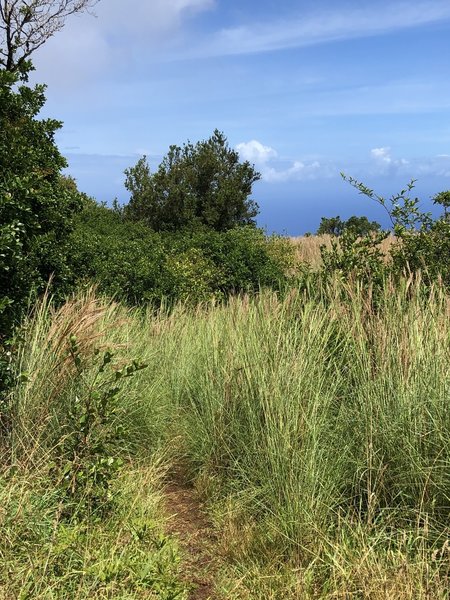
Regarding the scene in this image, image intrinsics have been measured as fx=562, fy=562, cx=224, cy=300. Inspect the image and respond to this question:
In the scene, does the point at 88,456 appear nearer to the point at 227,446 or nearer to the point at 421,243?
the point at 227,446

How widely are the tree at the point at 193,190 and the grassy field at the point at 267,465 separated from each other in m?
15.5

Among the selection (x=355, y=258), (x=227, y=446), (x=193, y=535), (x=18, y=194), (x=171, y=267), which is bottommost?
(x=193, y=535)

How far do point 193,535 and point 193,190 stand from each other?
57.6 feet

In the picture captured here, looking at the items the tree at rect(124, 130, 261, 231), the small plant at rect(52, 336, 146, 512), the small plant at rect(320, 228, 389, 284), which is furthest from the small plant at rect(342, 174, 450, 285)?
the tree at rect(124, 130, 261, 231)

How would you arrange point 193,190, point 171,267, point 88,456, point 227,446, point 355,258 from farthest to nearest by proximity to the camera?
point 193,190
point 171,267
point 355,258
point 227,446
point 88,456

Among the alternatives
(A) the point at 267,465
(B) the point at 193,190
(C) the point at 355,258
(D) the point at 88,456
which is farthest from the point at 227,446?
(B) the point at 193,190

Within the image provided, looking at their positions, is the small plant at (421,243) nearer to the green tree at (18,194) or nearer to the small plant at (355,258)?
the small plant at (355,258)

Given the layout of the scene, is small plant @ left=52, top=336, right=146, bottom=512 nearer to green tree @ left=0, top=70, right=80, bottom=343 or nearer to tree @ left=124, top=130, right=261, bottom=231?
green tree @ left=0, top=70, right=80, bottom=343

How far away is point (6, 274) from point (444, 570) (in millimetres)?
2941

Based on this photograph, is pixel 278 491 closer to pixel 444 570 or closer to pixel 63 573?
pixel 444 570

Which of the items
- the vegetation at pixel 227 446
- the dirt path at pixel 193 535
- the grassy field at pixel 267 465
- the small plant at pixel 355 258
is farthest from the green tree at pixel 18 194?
the small plant at pixel 355 258

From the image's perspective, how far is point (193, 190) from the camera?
20.1 m

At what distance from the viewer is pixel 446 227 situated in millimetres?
5832

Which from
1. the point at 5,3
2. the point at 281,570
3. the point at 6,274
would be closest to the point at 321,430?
the point at 281,570
